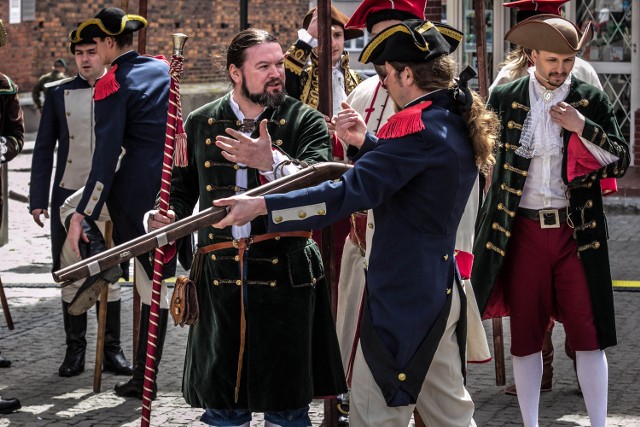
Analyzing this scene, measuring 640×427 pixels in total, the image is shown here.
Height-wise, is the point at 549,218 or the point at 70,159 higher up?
the point at 70,159

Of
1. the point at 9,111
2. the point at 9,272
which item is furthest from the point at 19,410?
the point at 9,272

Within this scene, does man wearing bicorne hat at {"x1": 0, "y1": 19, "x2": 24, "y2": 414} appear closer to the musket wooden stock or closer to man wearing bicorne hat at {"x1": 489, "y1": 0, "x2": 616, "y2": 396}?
man wearing bicorne hat at {"x1": 489, "y1": 0, "x2": 616, "y2": 396}

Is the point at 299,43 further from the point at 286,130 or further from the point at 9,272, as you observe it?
the point at 9,272

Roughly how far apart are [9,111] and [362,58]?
384 cm

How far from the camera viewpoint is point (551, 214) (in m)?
6.04

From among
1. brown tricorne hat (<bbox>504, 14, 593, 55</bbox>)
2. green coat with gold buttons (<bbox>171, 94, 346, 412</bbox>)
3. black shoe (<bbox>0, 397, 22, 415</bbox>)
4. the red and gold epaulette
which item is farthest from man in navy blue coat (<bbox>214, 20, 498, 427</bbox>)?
black shoe (<bbox>0, 397, 22, 415</bbox>)

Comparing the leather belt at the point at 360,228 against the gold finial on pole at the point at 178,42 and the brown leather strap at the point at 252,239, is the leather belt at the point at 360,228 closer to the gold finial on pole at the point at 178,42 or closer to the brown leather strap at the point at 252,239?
the brown leather strap at the point at 252,239

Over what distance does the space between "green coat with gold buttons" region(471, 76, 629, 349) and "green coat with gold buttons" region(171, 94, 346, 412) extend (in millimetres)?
1170

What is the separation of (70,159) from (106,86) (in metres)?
0.77

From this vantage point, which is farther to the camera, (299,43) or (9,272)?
(9,272)

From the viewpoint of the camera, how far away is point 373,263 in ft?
15.5

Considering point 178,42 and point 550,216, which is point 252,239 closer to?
point 178,42

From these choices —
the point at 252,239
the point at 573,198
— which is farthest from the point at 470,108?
the point at 573,198

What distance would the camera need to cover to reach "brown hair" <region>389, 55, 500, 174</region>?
463cm
